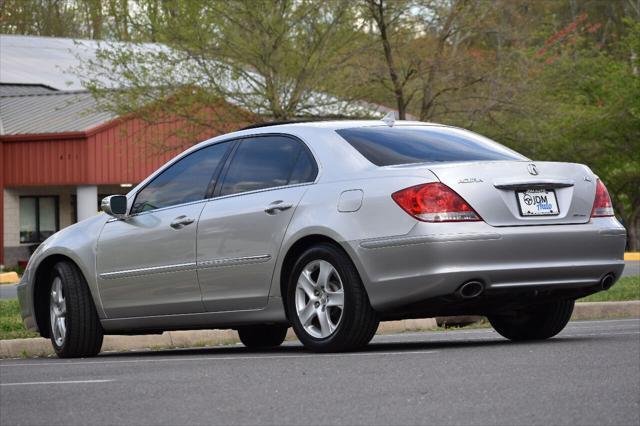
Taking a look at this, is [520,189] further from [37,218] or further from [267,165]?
[37,218]

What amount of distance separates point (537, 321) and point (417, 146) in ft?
5.28

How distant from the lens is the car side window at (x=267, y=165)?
960cm

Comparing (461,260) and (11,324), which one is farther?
(11,324)

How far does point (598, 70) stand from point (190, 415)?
136 feet

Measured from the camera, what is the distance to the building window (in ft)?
138

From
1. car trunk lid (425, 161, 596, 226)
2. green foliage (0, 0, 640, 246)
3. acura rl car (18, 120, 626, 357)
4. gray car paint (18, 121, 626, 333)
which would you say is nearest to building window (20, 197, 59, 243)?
green foliage (0, 0, 640, 246)

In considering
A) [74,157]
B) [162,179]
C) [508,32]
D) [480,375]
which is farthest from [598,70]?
[480,375]

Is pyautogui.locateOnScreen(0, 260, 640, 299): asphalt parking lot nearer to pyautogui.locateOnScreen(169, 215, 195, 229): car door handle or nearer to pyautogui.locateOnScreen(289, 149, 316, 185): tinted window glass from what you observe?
pyautogui.locateOnScreen(169, 215, 195, 229): car door handle

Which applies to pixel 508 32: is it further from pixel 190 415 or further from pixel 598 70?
pixel 190 415

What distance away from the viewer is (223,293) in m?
9.74

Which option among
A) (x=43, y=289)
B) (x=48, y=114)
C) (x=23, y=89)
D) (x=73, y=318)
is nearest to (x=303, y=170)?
(x=73, y=318)

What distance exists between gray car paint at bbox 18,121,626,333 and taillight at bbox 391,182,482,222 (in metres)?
0.04

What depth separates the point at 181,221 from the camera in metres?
10.1

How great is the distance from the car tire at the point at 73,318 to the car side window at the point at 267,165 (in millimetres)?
1507
